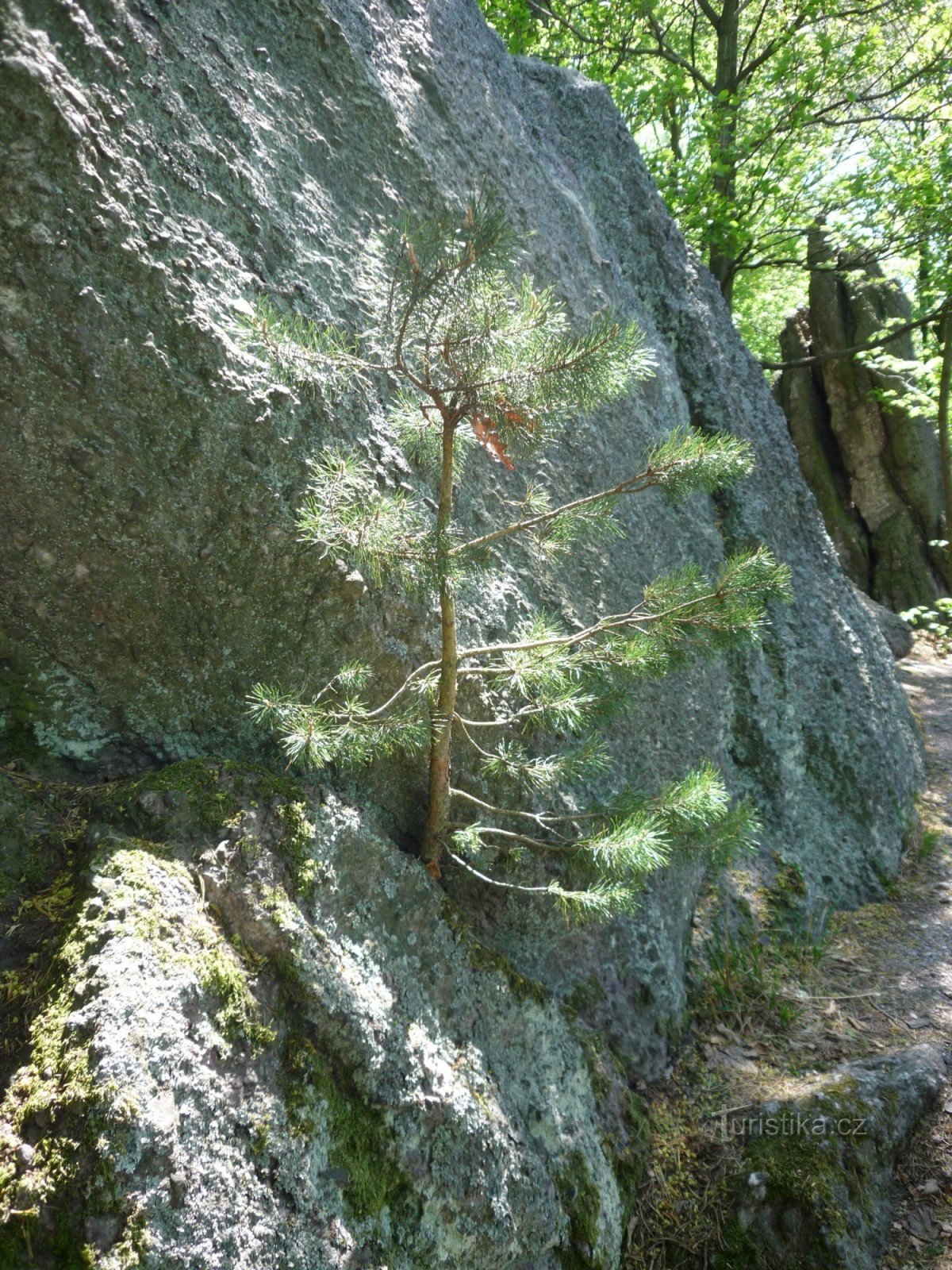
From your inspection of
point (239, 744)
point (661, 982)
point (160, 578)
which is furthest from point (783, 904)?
point (160, 578)

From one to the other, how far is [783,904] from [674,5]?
1198 centimetres

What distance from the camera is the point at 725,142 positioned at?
9656 mm

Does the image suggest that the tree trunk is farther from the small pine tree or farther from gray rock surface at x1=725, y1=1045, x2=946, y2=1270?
gray rock surface at x1=725, y1=1045, x2=946, y2=1270

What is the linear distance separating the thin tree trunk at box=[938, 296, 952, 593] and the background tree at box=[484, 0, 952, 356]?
2022mm

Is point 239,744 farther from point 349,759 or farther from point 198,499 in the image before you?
point 198,499

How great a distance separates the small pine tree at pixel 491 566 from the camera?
2.05 metres

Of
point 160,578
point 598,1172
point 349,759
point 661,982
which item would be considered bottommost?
point 598,1172

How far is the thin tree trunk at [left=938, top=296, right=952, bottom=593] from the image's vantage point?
965 cm

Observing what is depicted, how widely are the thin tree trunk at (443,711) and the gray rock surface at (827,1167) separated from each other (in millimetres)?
1475

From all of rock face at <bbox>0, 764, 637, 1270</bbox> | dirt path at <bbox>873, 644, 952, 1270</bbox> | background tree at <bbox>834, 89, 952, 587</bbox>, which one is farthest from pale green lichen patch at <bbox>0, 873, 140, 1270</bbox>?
background tree at <bbox>834, 89, 952, 587</bbox>

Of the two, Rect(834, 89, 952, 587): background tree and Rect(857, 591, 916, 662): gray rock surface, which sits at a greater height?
Rect(834, 89, 952, 587): background tree

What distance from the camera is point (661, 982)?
3234 mm

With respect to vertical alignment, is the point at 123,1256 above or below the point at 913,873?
above

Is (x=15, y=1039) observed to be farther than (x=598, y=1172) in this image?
No
